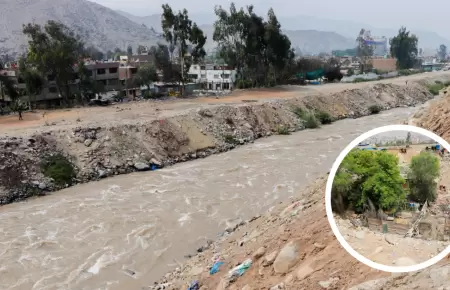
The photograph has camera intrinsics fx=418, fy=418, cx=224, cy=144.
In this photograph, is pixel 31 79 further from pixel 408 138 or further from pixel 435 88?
pixel 435 88

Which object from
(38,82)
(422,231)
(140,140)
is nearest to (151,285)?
(422,231)

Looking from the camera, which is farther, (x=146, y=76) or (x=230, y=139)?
(x=146, y=76)

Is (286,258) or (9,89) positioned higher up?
(9,89)

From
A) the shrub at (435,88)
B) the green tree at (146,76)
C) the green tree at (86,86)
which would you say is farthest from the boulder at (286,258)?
the shrub at (435,88)

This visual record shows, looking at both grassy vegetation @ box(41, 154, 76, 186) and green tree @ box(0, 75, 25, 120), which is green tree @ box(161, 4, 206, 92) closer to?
green tree @ box(0, 75, 25, 120)

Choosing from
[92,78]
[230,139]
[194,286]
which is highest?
[92,78]

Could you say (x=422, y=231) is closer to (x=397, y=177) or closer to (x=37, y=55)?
(x=397, y=177)

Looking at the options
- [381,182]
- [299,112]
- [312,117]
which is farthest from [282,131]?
[381,182]
